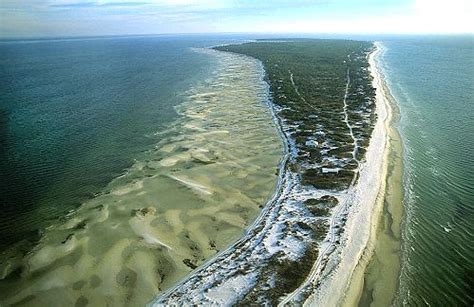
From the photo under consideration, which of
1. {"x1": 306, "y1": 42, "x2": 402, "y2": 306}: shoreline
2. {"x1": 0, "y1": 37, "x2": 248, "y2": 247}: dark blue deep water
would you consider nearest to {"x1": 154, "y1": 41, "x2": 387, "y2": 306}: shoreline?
{"x1": 306, "y1": 42, "x2": 402, "y2": 306}: shoreline

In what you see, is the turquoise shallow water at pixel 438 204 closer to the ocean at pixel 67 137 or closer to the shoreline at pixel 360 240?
the shoreline at pixel 360 240

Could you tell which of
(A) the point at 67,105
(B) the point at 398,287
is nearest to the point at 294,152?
(B) the point at 398,287

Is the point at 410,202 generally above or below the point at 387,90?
above

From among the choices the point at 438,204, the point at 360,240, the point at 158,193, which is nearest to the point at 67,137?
the point at 158,193

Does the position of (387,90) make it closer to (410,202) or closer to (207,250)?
(410,202)

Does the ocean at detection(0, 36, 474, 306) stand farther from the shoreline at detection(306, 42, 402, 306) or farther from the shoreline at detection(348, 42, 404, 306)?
the shoreline at detection(306, 42, 402, 306)

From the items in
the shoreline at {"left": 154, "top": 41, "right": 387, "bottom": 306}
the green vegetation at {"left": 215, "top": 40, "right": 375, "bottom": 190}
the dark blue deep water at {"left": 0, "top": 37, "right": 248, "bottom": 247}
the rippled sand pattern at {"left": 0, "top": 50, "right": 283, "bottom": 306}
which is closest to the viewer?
the shoreline at {"left": 154, "top": 41, "right": 387, "bottom": 306}

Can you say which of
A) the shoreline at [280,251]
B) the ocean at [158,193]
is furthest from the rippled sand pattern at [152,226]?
the shoreline at [280,251]
